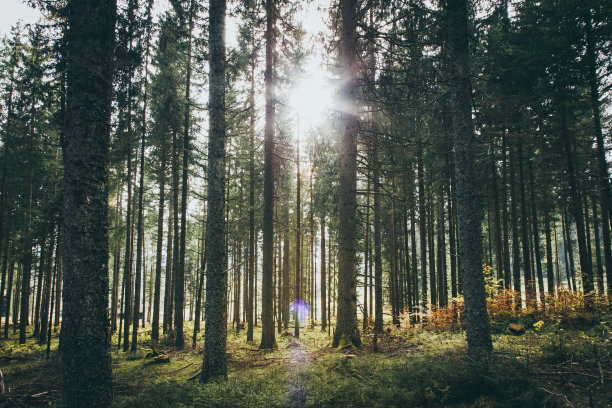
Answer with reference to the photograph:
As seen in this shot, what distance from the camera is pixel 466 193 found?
258 inches

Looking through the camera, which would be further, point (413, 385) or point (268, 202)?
point (268, 202)

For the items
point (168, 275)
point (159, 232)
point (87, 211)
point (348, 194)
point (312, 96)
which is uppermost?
point (312, 96)

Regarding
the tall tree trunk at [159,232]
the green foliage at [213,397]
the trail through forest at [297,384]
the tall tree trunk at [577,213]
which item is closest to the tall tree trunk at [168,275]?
the tall tree trunk at [159,232]

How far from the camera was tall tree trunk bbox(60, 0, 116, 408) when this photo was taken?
3836 mm

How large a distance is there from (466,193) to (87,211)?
7.41 meters

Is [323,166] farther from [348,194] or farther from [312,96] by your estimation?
[348,194]

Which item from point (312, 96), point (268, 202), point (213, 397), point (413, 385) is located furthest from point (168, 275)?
point (413, 385)

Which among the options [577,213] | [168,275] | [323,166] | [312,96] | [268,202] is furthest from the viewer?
[168,275]

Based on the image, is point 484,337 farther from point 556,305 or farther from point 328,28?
point 328,28

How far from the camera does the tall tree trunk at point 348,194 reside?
30.6 ft

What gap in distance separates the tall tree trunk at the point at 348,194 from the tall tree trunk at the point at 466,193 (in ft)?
11.1

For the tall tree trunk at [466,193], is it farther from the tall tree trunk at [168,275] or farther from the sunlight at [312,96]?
the tall tree trunk at [168,275]

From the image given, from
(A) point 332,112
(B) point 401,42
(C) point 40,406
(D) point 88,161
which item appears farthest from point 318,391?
(B) point 401,42

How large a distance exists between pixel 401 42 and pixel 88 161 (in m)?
8.92
